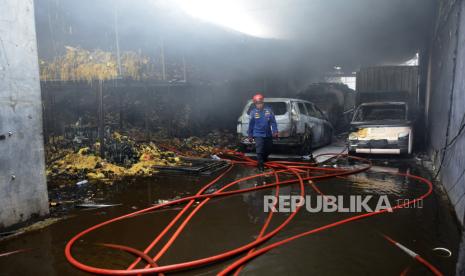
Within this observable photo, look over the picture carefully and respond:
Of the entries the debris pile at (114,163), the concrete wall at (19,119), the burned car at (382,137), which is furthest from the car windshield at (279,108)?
the concrete wall at (19,119)

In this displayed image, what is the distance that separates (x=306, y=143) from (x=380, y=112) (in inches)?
117

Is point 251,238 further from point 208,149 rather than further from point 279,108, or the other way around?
point 208,149

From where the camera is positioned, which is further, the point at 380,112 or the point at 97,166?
the point at 380,112

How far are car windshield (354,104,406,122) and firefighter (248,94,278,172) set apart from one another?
3801mm

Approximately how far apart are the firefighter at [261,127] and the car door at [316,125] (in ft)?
9.44

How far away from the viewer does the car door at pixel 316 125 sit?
1017 centimetres

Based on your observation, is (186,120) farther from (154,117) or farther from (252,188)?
(252,188)

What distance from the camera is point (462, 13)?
5145 millimetres

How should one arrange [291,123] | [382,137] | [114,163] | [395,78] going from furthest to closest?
[395,78] → [291,123] → [382,137] → [114,163]

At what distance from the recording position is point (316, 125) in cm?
1040

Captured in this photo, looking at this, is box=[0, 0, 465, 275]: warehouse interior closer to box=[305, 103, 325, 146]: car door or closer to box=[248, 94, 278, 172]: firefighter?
box=[248, 94, 278, 172]: firefighter

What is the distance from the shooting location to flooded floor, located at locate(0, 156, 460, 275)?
10.1 ft

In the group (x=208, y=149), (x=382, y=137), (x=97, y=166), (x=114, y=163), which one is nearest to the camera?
(x=97, y=166)

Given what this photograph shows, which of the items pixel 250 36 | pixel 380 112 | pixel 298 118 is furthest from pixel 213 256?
pixel 250 36
